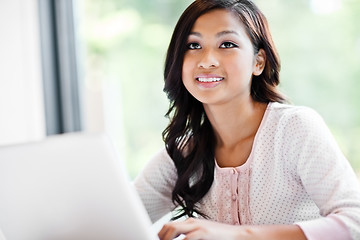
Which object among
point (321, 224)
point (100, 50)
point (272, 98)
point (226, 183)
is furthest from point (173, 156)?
point (100, 50)

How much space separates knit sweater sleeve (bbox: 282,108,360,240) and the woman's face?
0.61 feet

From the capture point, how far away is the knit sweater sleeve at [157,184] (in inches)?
63.8

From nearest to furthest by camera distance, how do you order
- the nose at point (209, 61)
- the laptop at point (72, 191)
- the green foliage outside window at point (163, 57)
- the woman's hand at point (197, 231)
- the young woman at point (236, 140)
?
the laptop at point (72, 191) < the woman's hand at point (197, 231) < the young woman at point (236, 140) < the nose at point (209, 61) < the green foliage outside window at point (163, 57)

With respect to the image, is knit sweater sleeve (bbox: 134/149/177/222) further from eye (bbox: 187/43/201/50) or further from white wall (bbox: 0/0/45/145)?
white wall (bbox: 0/0/45/145)

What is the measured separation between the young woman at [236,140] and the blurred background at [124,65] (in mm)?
1053

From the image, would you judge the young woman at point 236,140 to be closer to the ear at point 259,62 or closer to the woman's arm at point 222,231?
the ear at point 259,62

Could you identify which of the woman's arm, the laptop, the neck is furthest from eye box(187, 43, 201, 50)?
the laptop

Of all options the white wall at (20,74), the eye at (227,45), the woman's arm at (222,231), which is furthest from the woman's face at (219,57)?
the white wall at (20,74)

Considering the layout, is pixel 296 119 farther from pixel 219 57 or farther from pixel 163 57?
pixel 163 57

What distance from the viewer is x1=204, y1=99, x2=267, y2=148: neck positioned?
5.03 ft

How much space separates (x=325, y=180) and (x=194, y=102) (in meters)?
0.49

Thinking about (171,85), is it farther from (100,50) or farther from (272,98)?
(100,50)

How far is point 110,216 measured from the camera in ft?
3.20

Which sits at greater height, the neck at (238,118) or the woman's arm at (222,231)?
the neck at (238,118)
